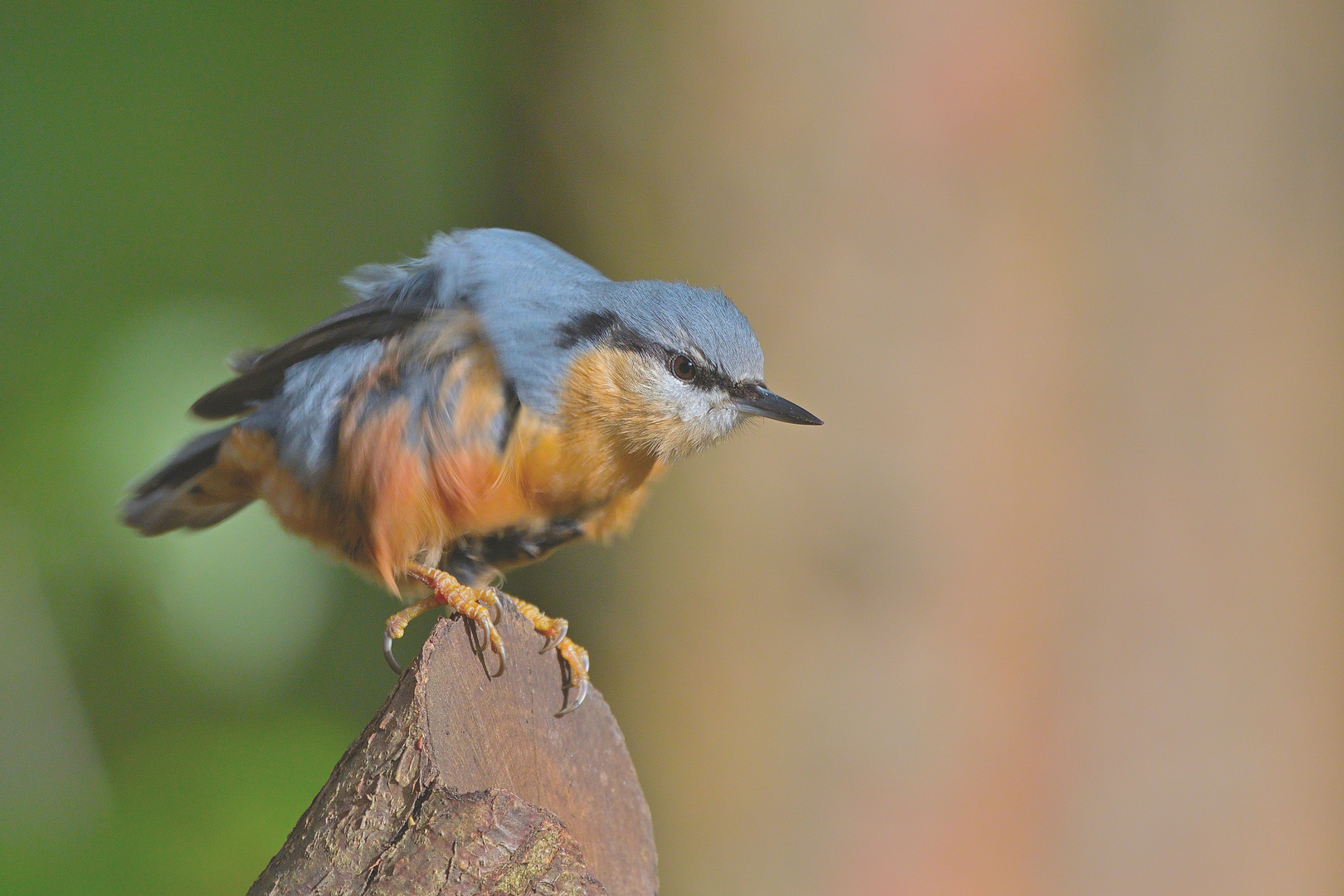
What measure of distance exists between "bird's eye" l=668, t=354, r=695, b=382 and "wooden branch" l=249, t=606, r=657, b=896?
0.60m

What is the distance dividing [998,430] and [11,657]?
2099 millimetres

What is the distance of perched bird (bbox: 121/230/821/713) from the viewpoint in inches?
62.8

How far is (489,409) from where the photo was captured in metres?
1.60

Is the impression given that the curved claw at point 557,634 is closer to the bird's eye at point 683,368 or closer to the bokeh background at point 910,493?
the bird's eye at point 683,368

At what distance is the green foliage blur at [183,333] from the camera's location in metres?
2.33

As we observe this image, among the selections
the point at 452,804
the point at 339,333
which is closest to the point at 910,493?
the point at 339,333

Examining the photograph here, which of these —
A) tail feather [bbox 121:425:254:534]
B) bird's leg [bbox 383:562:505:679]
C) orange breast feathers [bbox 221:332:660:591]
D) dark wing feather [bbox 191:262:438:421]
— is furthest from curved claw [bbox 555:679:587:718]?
tail feather [bbox 121:425:254:534]

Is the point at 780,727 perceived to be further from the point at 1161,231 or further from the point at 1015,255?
the point at 1161,231

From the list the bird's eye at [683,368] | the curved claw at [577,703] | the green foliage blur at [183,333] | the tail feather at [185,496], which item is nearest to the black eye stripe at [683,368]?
the bird's eye at [683,368]

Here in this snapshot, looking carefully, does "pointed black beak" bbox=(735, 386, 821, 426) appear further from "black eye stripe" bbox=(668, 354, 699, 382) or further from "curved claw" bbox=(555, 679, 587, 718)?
"curved claw" bbox=(555, 679, 587, 718)

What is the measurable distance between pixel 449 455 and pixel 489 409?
0.09 meters

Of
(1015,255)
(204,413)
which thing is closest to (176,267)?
(204,413)

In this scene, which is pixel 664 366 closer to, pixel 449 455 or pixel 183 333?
pixel 449 455

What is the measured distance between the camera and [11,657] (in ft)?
7.77
